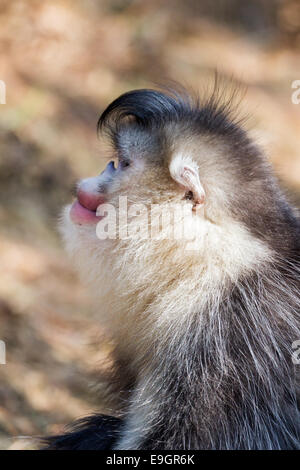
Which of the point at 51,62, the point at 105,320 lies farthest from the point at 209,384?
the point at 51,62

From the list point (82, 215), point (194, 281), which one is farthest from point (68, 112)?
point (194, 281)

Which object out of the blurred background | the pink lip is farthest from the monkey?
the blurred background

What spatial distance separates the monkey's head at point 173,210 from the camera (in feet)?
8.79

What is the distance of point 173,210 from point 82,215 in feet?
1.46

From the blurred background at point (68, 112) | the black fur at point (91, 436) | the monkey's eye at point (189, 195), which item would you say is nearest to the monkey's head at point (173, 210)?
the monkey's eye at point (189, 195)

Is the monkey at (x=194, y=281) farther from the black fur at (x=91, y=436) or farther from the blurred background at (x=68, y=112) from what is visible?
the blurred background at (x=68, y=112)

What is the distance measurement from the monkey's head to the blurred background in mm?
771

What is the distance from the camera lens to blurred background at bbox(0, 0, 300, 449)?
4.49 m

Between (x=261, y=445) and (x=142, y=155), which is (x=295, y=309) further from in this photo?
(x=142, y=155)

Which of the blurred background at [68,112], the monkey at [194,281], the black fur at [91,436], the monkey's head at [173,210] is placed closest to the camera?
the monkey at [194,281]

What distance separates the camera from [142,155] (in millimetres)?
2893

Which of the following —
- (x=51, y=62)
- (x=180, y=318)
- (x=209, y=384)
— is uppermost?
(x=51, y=62)

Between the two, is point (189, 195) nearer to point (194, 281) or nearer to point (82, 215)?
point (194, 281)
